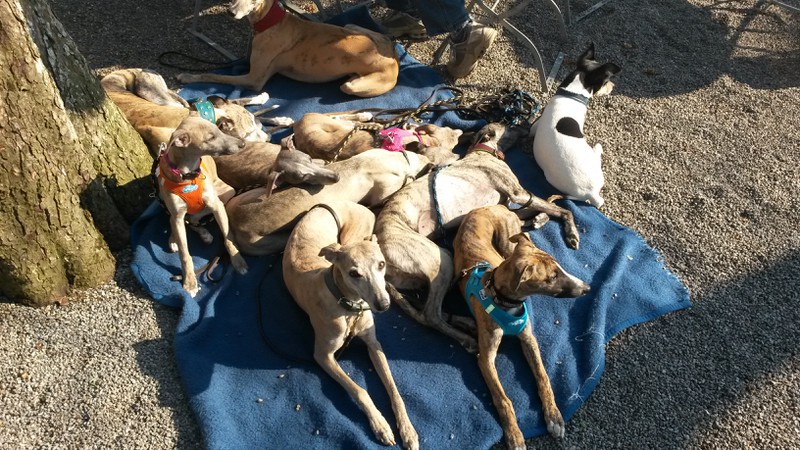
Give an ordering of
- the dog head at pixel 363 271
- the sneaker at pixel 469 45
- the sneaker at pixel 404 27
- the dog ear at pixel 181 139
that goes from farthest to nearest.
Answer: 1. the sneaker at pixel 404 27
2. the sneaker at pixel 469 45
3. the dog ear at pixel 181 139
4. the dog head at pixel 363 271

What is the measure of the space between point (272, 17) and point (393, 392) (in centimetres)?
434

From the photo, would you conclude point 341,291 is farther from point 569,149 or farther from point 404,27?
point 404,27

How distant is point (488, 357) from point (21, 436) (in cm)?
311

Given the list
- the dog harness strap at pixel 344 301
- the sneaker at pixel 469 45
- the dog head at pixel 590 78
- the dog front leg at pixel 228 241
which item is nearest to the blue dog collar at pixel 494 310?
the dog harness strap at pixel 344 301

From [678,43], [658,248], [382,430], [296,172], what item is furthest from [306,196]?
[678,43]

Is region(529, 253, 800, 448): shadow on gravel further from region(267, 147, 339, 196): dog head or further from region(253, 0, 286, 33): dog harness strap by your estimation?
region(253, 0, 286, 33): dog harness strap

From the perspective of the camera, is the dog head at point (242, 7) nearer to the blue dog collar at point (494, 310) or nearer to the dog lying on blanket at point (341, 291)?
the dog lying on blanket at point (341, 291)

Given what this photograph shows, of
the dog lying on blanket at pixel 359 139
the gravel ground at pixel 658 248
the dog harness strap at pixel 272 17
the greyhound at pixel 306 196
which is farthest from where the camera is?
the dog harness strap at pixel 272 17

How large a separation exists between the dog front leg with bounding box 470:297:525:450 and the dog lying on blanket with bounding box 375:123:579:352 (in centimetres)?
16

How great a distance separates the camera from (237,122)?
555cm

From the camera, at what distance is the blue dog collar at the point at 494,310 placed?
4094 mm

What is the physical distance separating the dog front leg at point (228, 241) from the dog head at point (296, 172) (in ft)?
1.36

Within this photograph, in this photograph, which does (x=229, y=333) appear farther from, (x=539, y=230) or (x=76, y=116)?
(x=539, y=230)

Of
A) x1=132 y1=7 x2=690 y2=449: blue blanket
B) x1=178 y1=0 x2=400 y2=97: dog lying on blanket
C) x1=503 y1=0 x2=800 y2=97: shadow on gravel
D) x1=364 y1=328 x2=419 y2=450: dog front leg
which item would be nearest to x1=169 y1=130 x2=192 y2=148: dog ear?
x1=132 y1=7 x2=690 y2=449: blue blanket
